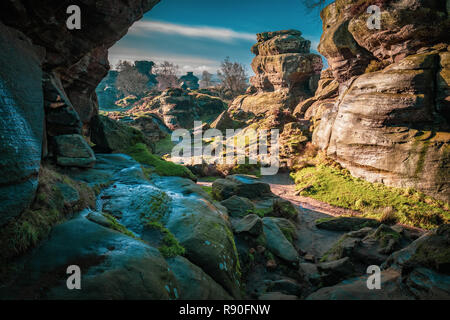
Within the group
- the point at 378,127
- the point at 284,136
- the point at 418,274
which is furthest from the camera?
the point at 284,136

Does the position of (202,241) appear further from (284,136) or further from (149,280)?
(284,136)

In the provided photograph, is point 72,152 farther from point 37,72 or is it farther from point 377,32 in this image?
point 377,32

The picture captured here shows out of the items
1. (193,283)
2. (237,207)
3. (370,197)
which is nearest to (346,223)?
(370,197)

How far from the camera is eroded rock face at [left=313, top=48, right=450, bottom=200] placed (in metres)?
11.4

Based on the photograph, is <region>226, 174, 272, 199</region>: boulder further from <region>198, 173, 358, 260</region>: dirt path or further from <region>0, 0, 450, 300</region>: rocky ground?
<region>198, 173, 358, 260</region>: dirt path

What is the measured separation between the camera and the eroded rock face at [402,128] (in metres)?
11.4

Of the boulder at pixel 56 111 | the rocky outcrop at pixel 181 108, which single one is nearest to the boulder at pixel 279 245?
the boulder at pixel 56 111

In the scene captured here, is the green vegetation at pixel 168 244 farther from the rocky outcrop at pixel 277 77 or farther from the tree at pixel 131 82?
the tree at pixel 131 82

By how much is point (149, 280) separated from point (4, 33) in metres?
6.45

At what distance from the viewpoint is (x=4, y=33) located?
16.1 ft

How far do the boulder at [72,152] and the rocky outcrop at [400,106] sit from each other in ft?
51.4

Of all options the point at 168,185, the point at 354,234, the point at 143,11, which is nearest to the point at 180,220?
the point at 168,185

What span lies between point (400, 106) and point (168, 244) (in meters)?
15.0
